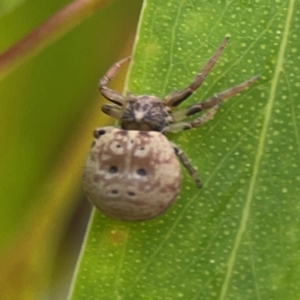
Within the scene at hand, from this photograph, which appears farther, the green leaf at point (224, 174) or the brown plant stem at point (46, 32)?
the brown plant stem at point (46, 32)

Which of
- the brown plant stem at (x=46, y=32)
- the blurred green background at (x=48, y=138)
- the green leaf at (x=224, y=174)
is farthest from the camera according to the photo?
the blurred green background at (x=48, y=138)

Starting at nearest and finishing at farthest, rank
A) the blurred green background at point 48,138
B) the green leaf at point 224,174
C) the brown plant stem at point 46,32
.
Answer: the green leaf at point 224,174 → the brown plant stem at point 46,32 → the blurred green background at point 48,138

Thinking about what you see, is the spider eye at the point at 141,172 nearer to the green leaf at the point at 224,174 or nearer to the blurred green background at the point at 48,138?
the green leaf at the point at 224,174

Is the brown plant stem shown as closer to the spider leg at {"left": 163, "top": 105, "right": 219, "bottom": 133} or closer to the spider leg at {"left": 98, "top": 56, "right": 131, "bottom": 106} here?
the spider leg at {"left": 98, "top": 56, "right": 131, "bottom": 106}

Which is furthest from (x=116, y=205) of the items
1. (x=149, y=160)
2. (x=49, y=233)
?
(x=49, y=233)

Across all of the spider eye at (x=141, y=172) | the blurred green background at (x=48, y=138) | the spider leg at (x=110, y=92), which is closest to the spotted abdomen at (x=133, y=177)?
the spider eye at (x=141, y=172)

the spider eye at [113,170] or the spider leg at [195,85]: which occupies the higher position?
the spider leg at [195,85]

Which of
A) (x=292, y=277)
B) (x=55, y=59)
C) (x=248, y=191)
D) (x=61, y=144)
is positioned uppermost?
(x=55, y=59)

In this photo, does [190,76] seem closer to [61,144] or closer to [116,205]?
[116,205]
